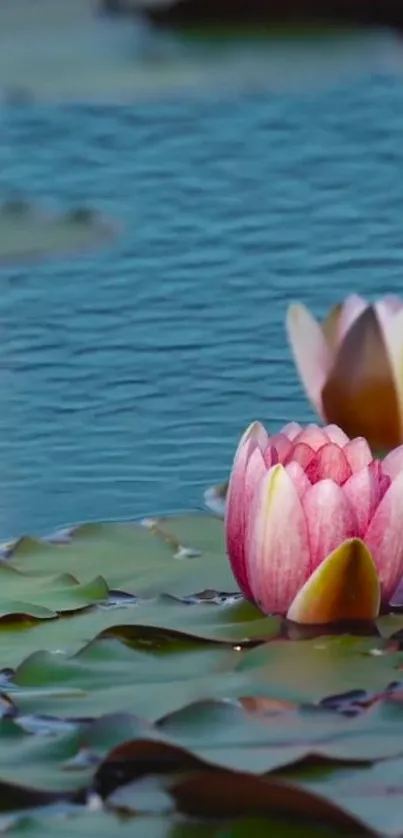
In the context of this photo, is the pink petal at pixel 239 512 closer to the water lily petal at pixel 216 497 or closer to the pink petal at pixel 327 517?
the pink petal at pixel 327 517

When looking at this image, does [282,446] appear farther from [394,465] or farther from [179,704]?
[179,704]

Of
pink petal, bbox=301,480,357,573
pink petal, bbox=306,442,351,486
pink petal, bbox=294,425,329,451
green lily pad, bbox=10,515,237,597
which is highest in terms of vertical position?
pink petal, bbox=294,425,329,451


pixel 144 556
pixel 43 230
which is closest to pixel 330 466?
pixel 144 556

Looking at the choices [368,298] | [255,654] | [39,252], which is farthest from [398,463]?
[39,252]

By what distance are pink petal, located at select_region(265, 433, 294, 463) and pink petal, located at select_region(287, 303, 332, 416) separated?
0.34 meters

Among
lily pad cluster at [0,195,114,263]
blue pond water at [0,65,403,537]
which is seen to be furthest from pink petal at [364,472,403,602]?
lily pad cluster at [0,195,114,263]

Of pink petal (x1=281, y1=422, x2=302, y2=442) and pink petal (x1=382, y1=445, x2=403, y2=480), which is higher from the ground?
pink petal (x1=281, y1=422, x2=302, y2=442)

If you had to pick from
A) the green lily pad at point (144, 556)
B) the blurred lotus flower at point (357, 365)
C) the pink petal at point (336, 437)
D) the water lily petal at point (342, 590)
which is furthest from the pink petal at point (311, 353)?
the water lily petal at point (342, 590)

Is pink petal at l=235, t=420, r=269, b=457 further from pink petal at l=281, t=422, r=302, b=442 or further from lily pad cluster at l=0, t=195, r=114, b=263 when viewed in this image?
lily pad cluster at l=0, t=195, r=114, b=263

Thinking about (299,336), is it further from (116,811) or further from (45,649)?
(116,811)

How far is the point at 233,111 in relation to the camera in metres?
3.14

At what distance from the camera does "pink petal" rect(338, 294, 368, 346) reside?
1640 millimetres

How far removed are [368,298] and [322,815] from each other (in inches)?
49.1

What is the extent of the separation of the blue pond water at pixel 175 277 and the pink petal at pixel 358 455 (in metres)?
0.31
